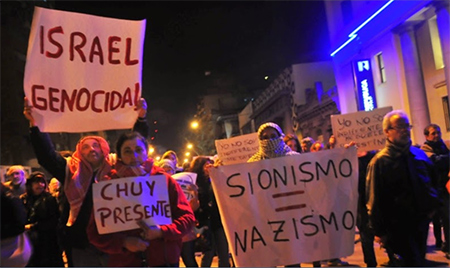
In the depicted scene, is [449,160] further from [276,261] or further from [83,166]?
[83,166]

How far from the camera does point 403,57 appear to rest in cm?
1717

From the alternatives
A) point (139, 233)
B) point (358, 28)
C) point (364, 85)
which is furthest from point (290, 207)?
point (364, 85)

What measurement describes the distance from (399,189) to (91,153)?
2656 mm

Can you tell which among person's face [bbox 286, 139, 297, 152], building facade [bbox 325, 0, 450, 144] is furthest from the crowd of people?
building facade [bbox 325, 0, 450, 144]

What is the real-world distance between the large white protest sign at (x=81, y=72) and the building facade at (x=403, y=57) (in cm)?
1339

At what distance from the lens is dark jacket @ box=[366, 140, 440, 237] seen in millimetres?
3549

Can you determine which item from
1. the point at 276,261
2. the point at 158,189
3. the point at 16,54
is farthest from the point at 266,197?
the point at 16,54

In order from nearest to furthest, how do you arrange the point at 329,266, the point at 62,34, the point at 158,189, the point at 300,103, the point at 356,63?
the point at 158,189 → the point at 62,34 → the point at 329,266 → the point at 356,63 → the point at 300,103

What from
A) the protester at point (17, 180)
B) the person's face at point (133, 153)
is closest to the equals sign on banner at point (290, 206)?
the person's face at point (133, 153)

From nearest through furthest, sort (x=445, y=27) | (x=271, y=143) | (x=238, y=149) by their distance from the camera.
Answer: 1. (x=271, y=143)
2. (x=238, y=149)
3. (x=445, y=27)

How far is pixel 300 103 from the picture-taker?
3052 cm

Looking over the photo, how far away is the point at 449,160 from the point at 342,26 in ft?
63.6

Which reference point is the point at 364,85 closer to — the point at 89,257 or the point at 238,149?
the point at 238,149

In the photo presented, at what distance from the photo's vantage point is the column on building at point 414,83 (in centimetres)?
1644
